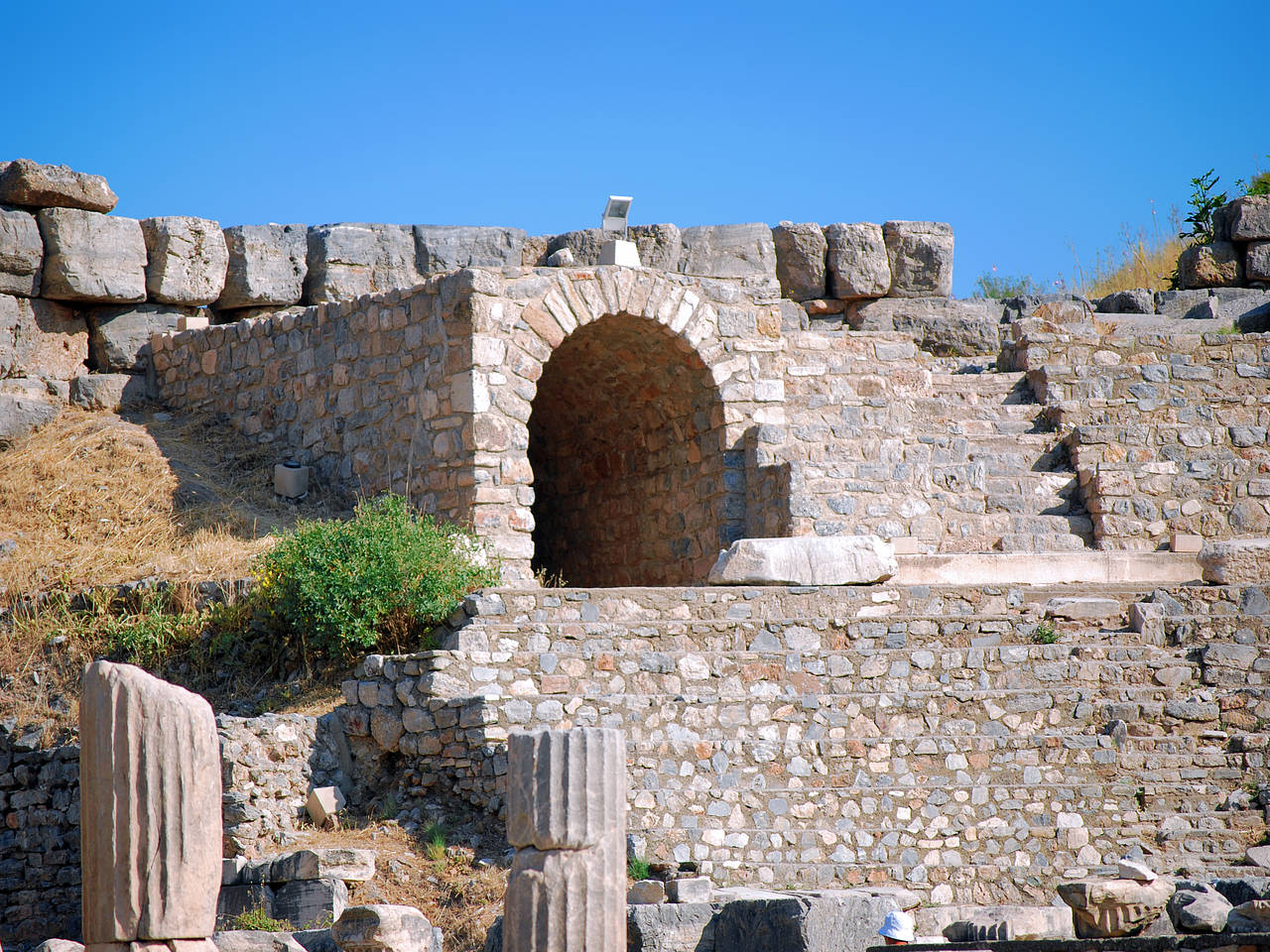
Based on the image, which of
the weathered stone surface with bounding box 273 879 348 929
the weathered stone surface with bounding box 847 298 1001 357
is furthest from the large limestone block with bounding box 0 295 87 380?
the weathered stone surface with bounding box 847 298 1001 357

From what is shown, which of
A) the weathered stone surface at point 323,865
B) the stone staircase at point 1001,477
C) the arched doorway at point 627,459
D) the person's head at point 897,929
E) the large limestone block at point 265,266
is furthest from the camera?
the large limestone block at point 265,266

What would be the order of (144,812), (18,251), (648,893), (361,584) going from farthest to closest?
(18,251)
(361,584)
(648,893)
(144,812)

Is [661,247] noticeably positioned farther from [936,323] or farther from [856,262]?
[936,323]

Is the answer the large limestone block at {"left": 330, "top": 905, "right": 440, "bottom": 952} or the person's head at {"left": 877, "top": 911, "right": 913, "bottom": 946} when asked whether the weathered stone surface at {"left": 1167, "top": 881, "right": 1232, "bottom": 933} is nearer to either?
the person's head at {"left": 877, "top": 911, "right": 913, "bottom": 946}

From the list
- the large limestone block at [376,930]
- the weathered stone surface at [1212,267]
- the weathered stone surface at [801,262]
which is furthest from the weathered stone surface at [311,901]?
the weathered stone surface at [1212,267]

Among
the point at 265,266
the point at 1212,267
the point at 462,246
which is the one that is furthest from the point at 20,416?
the point at 1212,267

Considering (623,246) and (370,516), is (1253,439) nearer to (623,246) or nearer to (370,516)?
(623,246)

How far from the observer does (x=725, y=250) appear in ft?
43.7

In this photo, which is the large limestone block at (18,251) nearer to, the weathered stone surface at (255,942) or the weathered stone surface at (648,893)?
the weathered stone surface at (255,942)

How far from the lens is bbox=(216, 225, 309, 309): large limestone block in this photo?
585 inches

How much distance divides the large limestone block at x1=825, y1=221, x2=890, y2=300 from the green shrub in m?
7.49

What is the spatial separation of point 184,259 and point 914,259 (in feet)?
25.7

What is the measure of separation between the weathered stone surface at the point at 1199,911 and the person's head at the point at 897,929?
1222mm

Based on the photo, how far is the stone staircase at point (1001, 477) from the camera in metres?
11.9
